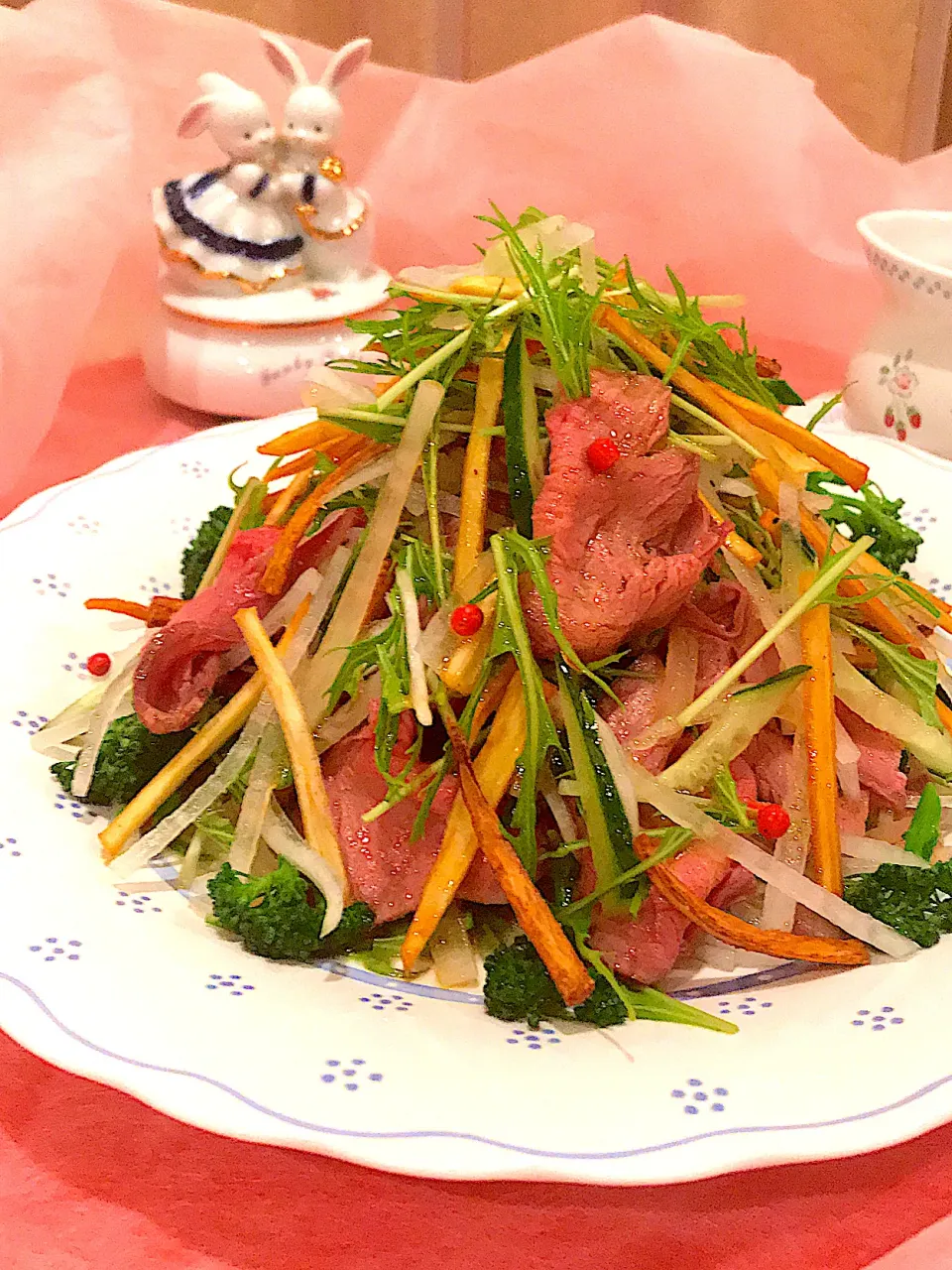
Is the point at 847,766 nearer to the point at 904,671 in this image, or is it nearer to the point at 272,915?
the point at 904,671

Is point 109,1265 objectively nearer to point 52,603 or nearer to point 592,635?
point 592,635

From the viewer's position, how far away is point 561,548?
1384 millimetres

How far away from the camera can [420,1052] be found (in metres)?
1.15

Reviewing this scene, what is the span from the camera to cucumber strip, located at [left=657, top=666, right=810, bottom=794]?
1.42m

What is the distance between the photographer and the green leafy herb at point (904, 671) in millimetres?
1584

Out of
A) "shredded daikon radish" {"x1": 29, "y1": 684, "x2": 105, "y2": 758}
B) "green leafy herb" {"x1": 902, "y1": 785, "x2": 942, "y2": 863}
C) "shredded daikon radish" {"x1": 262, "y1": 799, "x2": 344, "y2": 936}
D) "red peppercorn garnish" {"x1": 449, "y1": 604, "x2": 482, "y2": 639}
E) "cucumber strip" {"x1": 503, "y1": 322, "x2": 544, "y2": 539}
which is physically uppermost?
"cucumber strip" {"x1": 503, "y1": 322, "x2": 544, "y2": 539}

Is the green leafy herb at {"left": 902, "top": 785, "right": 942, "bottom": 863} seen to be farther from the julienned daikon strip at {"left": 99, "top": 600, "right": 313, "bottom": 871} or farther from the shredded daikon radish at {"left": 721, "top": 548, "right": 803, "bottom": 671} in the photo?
→ the julienned daikon strip at {"left": 99, "top": 600, "right": 313, "bottom": 871}

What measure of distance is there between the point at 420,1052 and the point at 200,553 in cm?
107

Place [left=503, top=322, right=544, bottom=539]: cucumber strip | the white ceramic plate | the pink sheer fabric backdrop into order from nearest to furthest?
the white ceramic plate, [left=503, top=322, right=544, bottom=539]: cucumber strip, the pink sheer fabric backdrop

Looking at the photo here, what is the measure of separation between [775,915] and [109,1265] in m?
0.80

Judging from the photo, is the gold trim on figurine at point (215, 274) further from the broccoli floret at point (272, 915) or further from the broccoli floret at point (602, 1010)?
the broccoli floret at point (602, 1010)

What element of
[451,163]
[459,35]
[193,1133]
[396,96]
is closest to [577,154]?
[451,163]

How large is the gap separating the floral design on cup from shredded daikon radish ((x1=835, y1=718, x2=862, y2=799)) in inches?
48.5

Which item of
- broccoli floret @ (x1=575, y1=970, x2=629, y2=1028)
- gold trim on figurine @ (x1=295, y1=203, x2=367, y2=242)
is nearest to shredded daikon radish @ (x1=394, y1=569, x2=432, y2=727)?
broccoli floret @ (x1=575, y1=970, x2=629, y2=1028)
